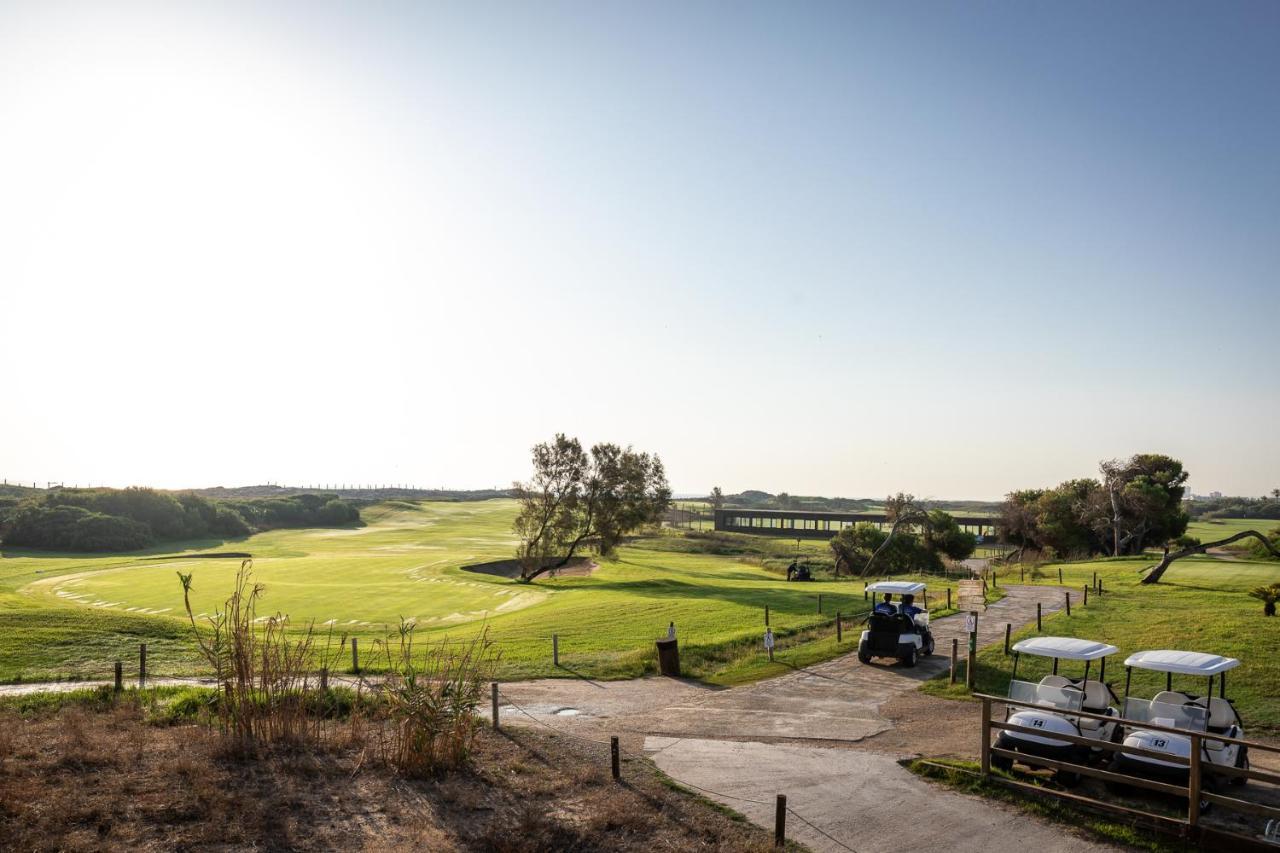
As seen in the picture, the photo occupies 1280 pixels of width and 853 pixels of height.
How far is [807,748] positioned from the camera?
49.0 feet

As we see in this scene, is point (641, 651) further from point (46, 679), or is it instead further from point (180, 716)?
point (46, 679)

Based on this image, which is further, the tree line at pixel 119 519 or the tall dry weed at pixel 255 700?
the tree line at pixel 119 519

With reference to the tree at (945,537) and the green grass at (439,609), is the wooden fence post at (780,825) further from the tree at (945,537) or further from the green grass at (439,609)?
the tree at (945,537)

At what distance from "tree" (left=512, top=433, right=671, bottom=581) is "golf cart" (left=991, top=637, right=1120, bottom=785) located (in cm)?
5054

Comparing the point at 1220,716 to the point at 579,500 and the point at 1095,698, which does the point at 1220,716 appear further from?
the point at 579,500

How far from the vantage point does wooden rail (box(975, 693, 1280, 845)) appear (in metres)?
10.0

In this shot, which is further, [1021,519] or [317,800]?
[1021,519]

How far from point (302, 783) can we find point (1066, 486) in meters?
79.3

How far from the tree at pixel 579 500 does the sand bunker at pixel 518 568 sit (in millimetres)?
3426

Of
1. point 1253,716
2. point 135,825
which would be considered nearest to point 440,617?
Result: point 135,825

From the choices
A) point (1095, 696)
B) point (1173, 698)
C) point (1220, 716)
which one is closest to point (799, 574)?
point (1095, 696)

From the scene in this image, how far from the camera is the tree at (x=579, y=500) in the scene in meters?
64.1

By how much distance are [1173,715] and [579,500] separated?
5400 cm

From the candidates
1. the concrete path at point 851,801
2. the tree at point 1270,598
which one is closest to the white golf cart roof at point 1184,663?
the concrete path at point 851,801
